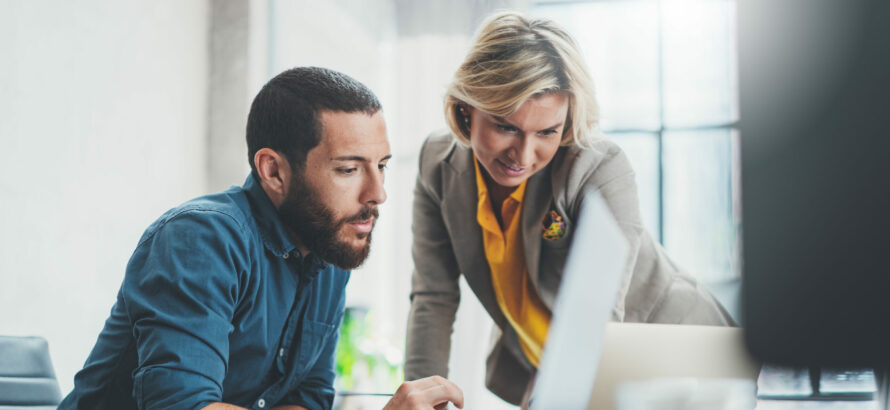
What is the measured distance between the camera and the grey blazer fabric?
1331 millimetres

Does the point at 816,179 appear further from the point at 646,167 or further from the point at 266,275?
the point at 646,167

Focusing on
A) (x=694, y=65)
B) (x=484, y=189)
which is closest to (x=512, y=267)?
(x=484, y=189)

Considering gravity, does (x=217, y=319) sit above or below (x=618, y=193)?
below

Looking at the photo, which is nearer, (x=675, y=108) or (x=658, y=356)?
(x=658, y=356)

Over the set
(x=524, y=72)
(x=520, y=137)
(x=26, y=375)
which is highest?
(x=524, y=72)

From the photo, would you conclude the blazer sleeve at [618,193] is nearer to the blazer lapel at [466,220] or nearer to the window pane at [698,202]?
the blazer lapel at [466,220]

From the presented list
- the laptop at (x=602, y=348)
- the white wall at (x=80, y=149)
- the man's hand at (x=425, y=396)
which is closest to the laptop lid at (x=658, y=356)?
the laptop at (x=602, y=348)

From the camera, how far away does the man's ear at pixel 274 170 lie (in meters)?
1.11

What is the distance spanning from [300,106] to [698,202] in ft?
9.28

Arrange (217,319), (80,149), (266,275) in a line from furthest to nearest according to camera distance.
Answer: (80,149) → (266,275) → (217,319)

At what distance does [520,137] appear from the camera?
1.29m

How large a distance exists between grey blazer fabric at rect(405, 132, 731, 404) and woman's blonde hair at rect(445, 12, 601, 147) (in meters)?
0.09

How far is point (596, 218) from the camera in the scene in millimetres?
1344

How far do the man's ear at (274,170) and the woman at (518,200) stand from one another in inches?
14.8
